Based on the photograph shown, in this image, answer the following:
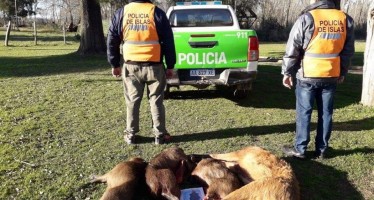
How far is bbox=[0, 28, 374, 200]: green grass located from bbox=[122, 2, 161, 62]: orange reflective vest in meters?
1.27

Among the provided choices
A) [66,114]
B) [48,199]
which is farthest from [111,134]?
[48,199]

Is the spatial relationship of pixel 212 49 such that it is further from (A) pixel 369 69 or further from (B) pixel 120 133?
(A) pixel 369 69

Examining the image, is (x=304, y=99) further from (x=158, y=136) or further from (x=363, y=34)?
(x=363, y=34)

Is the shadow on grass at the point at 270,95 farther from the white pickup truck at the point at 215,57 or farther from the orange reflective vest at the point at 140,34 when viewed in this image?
the orange reflective vest at the point at 140,34

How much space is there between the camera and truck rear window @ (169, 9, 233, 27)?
27.5 feet

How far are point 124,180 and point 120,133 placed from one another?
7.10ft

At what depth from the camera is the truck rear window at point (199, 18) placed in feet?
27.5

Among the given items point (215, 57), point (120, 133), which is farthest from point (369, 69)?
point (120, 133)

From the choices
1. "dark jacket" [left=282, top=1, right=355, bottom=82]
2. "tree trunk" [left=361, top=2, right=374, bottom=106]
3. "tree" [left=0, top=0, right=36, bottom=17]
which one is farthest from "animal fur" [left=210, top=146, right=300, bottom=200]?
"tree" [left=0, top=0, right=36, bottom=17]

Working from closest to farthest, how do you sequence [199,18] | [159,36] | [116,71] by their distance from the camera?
1. [159,36]
2. [116,71]
3. [199,18]

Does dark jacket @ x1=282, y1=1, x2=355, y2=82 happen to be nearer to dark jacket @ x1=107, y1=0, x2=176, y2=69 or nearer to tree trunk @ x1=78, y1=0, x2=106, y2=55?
dark jacket @ x1=107, y1=0, x2=176, y2=69

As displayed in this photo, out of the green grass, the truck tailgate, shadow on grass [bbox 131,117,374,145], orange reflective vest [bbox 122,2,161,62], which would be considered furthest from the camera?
the truck tailgate

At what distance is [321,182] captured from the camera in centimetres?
422

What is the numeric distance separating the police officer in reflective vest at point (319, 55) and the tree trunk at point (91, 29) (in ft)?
40.4
